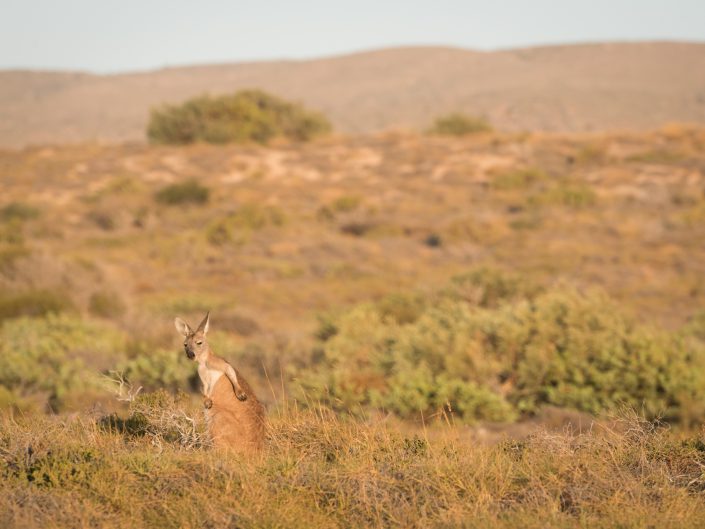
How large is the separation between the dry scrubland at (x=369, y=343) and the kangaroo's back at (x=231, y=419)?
0.12m

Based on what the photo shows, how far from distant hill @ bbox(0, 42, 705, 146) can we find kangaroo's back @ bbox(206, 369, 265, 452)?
10631 centimetres

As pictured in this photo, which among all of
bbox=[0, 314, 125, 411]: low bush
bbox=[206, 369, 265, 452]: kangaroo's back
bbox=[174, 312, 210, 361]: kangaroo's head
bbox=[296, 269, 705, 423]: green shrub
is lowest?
bbox=[0, 314, 125, 411]: low bush

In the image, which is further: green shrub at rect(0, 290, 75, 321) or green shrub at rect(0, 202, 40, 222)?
green shrub at rect(0, 202, 40, 222)

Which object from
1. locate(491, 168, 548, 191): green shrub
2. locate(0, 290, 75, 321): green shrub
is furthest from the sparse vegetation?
locate(491, 168, 548, 191): green shrub

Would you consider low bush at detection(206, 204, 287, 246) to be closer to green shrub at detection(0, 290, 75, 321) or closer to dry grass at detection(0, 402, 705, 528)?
green shrub at detection(0, 290, 75, 321)

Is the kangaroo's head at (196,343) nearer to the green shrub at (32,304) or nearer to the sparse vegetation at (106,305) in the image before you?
the green shrub at (32,304)

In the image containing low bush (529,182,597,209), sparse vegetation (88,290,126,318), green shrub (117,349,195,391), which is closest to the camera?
green shrub (117,349,195,391)

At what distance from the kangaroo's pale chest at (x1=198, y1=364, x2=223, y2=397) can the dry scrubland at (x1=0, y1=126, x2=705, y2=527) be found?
1.05 feet

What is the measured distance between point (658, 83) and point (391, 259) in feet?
400

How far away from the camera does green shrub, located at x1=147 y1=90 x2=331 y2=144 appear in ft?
175

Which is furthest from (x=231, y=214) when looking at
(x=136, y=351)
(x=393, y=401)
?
(x=393, y=401)

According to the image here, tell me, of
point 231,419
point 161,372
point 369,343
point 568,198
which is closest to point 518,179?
point 568,198

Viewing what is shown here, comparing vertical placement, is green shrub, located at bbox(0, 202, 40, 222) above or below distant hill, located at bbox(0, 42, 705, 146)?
below

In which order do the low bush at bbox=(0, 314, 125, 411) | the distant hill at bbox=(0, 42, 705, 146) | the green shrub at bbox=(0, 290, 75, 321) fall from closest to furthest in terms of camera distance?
the low bush at bbox=(0, 314, 125, 411), the green shrub at bbox=(0, 290, 75, 321), the distant hill at bbox=(0, 42, 705, 146)
